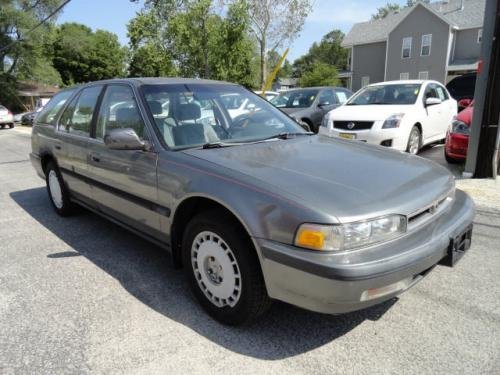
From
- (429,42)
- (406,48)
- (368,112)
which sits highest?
(429,42)

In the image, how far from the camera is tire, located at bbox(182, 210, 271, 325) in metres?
2.43

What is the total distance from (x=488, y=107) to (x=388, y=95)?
8.30 feet

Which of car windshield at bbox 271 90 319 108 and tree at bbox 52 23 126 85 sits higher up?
tree at bbox 52 23 126 85

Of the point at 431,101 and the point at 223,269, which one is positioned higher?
the point at 431,101

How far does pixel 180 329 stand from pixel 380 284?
132cm

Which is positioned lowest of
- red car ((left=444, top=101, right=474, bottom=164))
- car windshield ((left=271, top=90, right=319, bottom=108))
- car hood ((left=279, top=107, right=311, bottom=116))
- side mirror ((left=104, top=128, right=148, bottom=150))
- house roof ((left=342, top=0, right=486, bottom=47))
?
red car ((left=444, top=101, right=474, bottom=164))

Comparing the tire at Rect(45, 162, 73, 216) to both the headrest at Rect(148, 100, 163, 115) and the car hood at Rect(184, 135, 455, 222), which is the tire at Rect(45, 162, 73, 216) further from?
the car hood at Rect(184, 135, 455, 222)

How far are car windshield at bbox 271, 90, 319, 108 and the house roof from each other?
2531 cm

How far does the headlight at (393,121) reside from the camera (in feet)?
23.6

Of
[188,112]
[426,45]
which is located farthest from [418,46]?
[188,112]

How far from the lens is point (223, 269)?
8.56ft

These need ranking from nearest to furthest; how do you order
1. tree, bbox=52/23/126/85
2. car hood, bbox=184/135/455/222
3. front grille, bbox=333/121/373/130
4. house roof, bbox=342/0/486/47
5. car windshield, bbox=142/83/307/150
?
car hood, bbox=184/135/455/222 < car windshield, bbox=142/83/307/150 < front grille, bbox=333/121/373/130 < house roof, bbox=342/0/486/47 < tree, bbox=52/23/126/85

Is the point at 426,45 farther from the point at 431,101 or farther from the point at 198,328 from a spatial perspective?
the point at 198,328

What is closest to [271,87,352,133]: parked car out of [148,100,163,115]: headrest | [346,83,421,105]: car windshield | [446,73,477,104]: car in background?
[346,83,421,105]: car windshield
